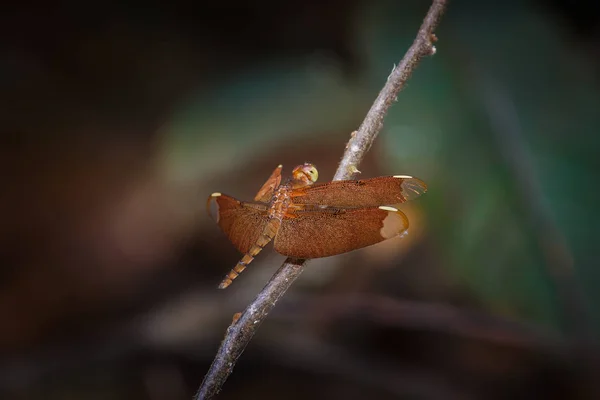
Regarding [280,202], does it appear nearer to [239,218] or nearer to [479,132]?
[239,218]

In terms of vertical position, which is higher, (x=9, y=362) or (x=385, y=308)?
(x=385, y=308)

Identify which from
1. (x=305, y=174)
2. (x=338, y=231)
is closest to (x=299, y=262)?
(x=338, y=231)

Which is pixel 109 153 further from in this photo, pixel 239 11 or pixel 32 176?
pixel 239 11

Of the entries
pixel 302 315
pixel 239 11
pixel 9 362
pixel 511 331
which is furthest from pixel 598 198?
pixel 9 362

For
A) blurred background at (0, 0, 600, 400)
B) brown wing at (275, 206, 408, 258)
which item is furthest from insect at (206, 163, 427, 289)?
blurred background at (0, 0, 600, 400)

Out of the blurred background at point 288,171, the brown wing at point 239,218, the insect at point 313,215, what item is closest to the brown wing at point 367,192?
the insect at point 313,215
